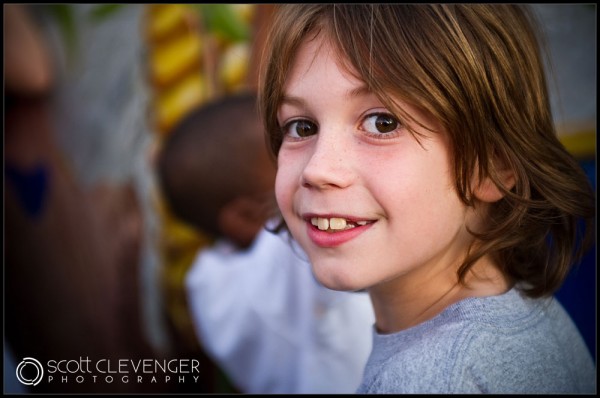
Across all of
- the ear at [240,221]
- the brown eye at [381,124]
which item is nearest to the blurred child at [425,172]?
the brown eye at [381,124]

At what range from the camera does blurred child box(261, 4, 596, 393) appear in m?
0.78

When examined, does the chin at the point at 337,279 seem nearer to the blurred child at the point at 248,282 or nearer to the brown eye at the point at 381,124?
the brown eye at the point at 381,124

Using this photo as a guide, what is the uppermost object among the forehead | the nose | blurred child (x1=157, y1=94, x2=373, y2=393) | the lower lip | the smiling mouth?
the forehead

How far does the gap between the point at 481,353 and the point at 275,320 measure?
1021 mm

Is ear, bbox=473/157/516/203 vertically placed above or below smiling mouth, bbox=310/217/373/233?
above

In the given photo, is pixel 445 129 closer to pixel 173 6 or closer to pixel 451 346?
pixel 451 346

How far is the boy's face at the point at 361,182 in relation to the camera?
2.56 ft

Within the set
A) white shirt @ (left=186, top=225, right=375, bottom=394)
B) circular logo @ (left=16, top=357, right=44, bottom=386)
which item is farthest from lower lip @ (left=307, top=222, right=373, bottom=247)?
circular logo @ (left=16, top=357, right=44, bottom=386)

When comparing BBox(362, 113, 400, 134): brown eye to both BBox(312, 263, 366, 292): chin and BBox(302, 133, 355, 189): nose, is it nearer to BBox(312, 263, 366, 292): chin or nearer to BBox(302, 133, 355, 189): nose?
BBox(302, 133, 355, 189): nose

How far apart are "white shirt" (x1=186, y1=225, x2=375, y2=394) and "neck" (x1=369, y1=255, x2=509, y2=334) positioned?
41 cm

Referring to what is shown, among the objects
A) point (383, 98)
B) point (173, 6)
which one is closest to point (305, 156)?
point (383, 98)

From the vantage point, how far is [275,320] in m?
1.73

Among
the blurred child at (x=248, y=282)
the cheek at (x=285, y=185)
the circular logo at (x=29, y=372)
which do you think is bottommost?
the circular logo at (x=29, y=372)

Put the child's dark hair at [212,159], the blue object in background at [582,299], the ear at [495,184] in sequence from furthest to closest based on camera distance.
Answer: the child's dark hair at [212,159] → the blue object in background at [582,299] → the ear at [495,184]
